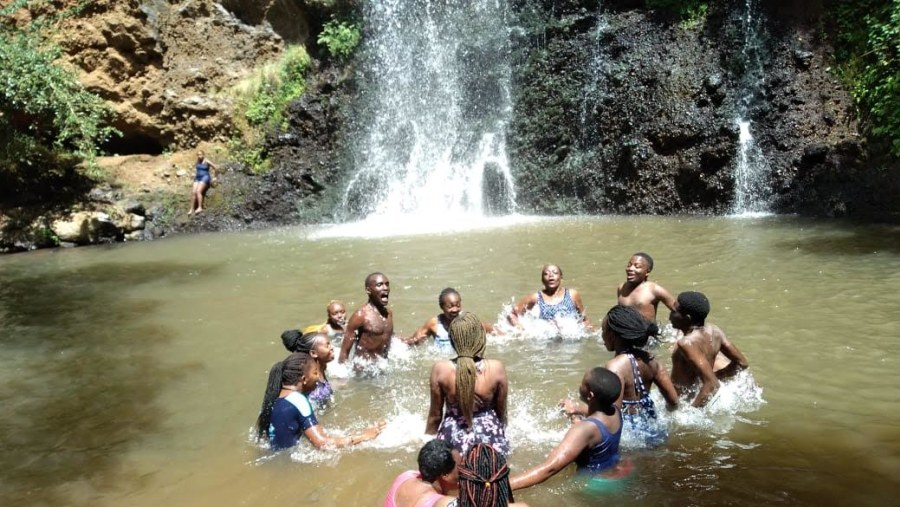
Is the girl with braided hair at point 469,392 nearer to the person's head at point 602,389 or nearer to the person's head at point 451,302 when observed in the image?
the person's head at point 602,389

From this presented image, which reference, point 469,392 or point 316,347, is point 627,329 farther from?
point 316,347

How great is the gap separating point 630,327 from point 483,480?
6.84 ft

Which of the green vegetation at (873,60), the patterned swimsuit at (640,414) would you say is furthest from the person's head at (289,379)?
the green vegetation at (873,60)

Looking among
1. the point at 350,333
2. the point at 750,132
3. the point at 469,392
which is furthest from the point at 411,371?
the point at 750,132

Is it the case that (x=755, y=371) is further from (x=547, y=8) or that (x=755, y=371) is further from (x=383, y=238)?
(x=547, y=8)

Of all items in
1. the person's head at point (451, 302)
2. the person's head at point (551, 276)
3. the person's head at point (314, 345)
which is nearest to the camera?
the person's head at point (314, 345)

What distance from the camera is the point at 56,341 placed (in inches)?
311

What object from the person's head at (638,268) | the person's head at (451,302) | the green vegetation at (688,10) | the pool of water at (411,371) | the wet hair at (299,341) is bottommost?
the pool of water at (411,371)

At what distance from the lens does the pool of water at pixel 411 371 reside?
4297mm

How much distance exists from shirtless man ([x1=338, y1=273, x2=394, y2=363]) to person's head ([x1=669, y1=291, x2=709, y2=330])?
2.78 m

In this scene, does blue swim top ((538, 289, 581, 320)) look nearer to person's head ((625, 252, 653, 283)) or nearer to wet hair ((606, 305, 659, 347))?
person's head ((625, 252, 653, 283))

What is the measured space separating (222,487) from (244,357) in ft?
9.27

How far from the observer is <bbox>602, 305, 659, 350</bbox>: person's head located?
14.6ft

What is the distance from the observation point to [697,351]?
4.97 m
